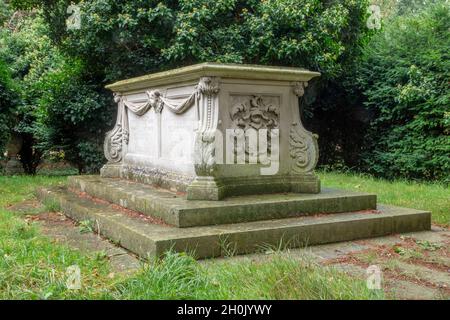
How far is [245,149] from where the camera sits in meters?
5.54

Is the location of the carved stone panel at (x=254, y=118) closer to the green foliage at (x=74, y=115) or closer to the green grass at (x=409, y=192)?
the green grass at (x=409, y=192)

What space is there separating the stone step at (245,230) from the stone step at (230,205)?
97 millimetres

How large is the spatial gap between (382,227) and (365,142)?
264 inches

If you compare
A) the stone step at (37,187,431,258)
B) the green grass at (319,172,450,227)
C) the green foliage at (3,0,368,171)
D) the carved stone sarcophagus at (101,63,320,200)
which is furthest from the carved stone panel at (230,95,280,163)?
the green foliage at (3,0,368,171)

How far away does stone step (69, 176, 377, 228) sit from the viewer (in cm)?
472

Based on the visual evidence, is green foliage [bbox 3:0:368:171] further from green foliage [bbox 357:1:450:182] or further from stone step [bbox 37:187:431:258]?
stone step [bbox 37:187:431:258]

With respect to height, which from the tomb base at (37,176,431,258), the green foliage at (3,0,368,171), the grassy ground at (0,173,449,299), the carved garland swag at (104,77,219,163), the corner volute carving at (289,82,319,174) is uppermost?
the green foliage at (3,0,368,171)

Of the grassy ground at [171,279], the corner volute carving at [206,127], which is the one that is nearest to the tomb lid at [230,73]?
the corner volute carving at [206,127]

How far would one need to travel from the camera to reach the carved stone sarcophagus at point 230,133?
5.25 metres

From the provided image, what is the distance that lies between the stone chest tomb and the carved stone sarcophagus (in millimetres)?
12

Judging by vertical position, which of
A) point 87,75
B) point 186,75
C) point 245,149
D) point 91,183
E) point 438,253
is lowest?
point 438,253

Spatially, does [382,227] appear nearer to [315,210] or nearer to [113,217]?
[315,210]

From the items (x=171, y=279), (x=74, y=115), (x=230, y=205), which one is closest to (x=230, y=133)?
(x=230, y=205)

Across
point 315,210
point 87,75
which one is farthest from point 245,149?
point 87,75
